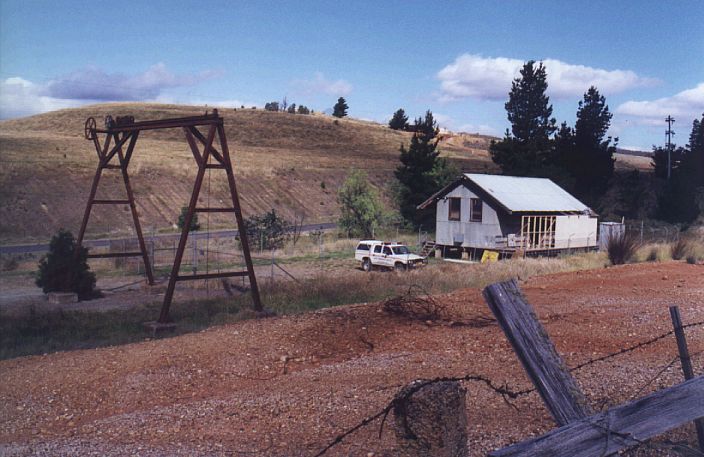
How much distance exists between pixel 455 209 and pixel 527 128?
25452mm

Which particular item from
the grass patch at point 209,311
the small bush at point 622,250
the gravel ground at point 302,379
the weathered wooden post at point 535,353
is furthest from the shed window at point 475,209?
the weathered wooden post at point 535,353

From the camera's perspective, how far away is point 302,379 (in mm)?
9227

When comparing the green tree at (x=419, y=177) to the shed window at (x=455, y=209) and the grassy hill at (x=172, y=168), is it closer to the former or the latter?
the shed window at (x=455, y=209)

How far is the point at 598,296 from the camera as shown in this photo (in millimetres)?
15555

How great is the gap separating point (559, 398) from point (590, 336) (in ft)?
27.1

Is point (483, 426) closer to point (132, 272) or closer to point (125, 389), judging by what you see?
point (125, 389)

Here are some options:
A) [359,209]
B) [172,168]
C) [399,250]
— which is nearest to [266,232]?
[359,209]

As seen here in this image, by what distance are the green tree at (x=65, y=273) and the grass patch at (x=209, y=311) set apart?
4047mm

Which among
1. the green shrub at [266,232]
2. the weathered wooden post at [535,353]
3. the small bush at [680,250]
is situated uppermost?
the weathered wooden post at [535,353]

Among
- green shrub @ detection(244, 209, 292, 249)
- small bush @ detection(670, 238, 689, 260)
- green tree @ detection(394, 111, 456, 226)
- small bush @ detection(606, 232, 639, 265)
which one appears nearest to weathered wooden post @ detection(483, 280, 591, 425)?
small bush @ detection(606, 232, 639, 265)

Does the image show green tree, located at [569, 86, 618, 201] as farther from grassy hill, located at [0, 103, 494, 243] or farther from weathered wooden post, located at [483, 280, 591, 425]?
weathered wooden post, located at [483, 280, 591, 425]

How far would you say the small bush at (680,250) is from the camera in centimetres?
2667

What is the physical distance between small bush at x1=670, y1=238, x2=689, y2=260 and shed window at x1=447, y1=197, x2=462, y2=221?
13.2 m

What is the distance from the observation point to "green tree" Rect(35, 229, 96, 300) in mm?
22969
